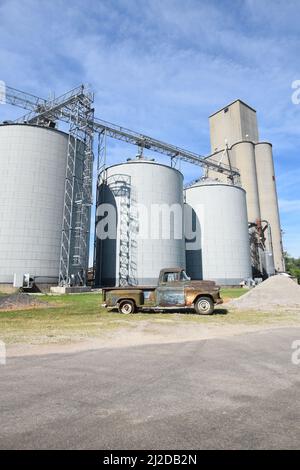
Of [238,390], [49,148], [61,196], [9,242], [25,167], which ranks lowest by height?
[238,390]

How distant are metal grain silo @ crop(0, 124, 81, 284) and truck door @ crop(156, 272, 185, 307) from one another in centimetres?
1945

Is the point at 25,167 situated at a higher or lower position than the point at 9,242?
higher

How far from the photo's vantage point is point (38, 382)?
5.68 metres

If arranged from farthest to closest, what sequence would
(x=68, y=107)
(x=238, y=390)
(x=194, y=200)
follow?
1. (x=194, y=200)
2. (x=68, y=107)
3. (x=238, y=390)

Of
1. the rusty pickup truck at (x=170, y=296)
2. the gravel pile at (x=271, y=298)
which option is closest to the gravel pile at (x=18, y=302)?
the rusty pickup truck at (x=170, y=296)

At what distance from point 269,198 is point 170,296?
4644 cm

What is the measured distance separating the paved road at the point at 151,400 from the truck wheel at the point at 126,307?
7.65 meters

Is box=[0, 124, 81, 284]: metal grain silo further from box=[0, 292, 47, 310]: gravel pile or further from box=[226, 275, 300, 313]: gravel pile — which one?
box=[226, 275, 300, 313]: gravel pile

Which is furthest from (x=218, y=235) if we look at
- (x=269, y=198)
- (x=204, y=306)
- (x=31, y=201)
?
(x=204, y=306)

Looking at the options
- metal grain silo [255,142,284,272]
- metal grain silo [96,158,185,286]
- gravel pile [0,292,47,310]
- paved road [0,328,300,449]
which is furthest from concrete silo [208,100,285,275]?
paved road [0,328,300,449]

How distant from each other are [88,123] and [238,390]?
36629 mm

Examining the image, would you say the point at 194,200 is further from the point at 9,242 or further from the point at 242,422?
the point at 242,422

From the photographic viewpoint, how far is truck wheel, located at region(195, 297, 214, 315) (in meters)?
15.3
